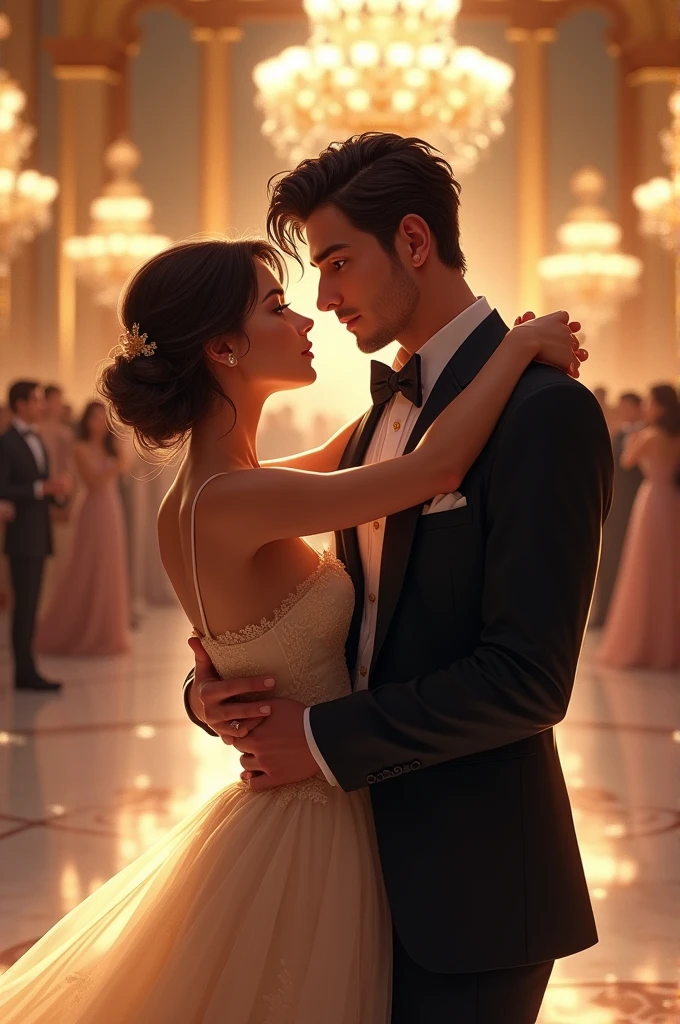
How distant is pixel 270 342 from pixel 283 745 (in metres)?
0.62

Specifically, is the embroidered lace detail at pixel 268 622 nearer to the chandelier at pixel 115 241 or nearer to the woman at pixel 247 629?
the woman at pixel 247 629

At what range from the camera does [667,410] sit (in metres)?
7.97

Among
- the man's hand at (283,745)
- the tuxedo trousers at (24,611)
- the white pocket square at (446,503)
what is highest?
the white pocket square at (446,503)

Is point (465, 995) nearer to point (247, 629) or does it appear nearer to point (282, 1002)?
point (282, 1002)

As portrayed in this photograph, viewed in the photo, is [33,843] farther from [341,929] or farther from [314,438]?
[314,438]

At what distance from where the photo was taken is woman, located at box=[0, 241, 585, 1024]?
1.73 metres

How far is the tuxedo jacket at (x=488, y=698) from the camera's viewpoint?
5.13ft

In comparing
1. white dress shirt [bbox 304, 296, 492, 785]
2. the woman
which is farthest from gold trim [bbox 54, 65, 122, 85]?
white dress shirt [bbox 304, 296, 492, 785]

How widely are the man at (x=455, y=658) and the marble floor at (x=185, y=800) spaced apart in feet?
4.38

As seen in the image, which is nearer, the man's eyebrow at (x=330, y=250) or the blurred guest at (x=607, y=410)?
the man's eyebrow at (x=330, y=250)

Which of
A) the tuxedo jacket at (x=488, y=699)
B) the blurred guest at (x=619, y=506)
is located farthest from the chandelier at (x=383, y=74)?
the tuxedo jacket at (x=488, y=699)

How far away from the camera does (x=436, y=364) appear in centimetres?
190

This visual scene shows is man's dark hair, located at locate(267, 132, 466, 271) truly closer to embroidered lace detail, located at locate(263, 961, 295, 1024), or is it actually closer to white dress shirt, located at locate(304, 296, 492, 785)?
white dress shirt, located at locate(304, 296, 492, 785)

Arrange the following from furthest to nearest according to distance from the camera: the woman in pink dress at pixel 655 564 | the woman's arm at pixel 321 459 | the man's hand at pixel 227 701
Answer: the woman in pink dress at pixel 655 564
the woman's arm at pixel 321 459
the man's hand at pixel 227 701
